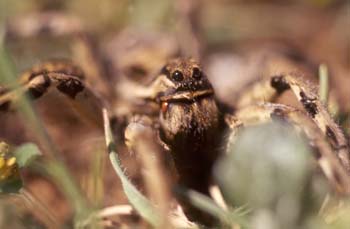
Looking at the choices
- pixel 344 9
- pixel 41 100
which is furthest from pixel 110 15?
pixel 41 100

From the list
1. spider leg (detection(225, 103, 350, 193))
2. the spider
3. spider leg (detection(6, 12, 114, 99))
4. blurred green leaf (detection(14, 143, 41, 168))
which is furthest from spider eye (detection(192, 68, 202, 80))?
spider leg (detection(6, 12, 114, 99))

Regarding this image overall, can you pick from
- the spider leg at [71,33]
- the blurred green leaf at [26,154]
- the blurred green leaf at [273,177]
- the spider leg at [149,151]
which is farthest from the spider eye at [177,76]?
the spider leg at [71,33]

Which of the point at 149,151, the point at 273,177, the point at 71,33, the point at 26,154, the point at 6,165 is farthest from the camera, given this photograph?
the point at 71,33

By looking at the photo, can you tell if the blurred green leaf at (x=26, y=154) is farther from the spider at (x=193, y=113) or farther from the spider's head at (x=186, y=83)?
the spider's head at (x=186, y=83)

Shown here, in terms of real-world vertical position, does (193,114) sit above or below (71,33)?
below

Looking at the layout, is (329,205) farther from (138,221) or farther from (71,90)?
(71,90)

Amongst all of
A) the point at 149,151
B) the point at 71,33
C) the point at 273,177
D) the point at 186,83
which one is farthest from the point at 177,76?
the point at 71,33

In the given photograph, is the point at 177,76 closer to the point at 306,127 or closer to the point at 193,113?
the point at 193,113
